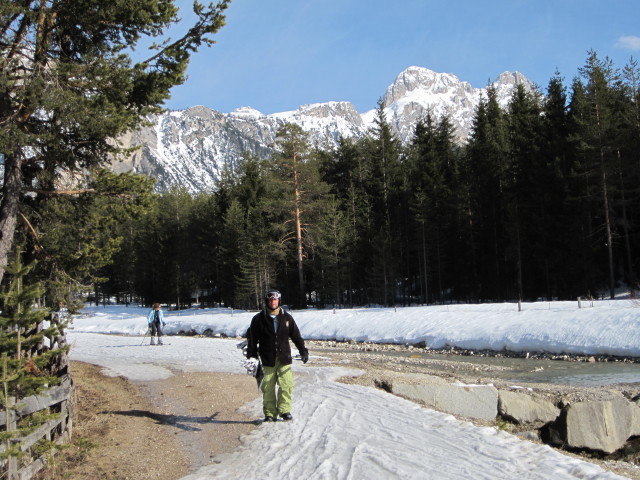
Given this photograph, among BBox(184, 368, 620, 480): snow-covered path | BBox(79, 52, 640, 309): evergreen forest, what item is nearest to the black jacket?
BBox(184, 368, 620, 480): snow-covered path

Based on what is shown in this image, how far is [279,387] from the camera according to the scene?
26.3 ft

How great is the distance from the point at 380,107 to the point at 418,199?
16.7 meters

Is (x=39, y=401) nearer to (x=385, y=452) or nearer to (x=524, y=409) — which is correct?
(x=385, y=452)

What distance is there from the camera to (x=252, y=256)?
47.5m

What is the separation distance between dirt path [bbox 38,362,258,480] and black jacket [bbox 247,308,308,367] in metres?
1.18

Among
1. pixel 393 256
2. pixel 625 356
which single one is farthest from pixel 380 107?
pixel 625 356

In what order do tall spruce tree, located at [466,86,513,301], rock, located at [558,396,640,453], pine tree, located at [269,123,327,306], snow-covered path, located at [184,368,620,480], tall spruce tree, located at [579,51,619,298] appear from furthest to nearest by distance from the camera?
pine tree, located at [269,123,327,306] → tall spruce tree, located at [466,86,513,301] → tall spruce tree, located at [579,51,619,298] → rock, located at [558,396,640,453] → snow-covered path, located at [184,368,620,480]

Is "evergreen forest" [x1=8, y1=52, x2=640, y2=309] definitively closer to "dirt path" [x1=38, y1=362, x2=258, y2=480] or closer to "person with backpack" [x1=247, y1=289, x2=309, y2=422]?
"dirt path" [x1=38, y1=362, x2=258, y2=480]

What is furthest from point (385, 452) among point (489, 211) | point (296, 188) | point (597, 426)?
point (489, 211)

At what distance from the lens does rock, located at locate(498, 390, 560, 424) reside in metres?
10.2

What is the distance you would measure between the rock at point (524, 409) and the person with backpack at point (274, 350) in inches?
185

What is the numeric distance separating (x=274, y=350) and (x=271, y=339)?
17 centimetres

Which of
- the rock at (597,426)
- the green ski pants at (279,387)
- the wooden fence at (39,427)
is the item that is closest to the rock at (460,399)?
the rock at (597,426)

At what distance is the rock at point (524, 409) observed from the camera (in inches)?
402
